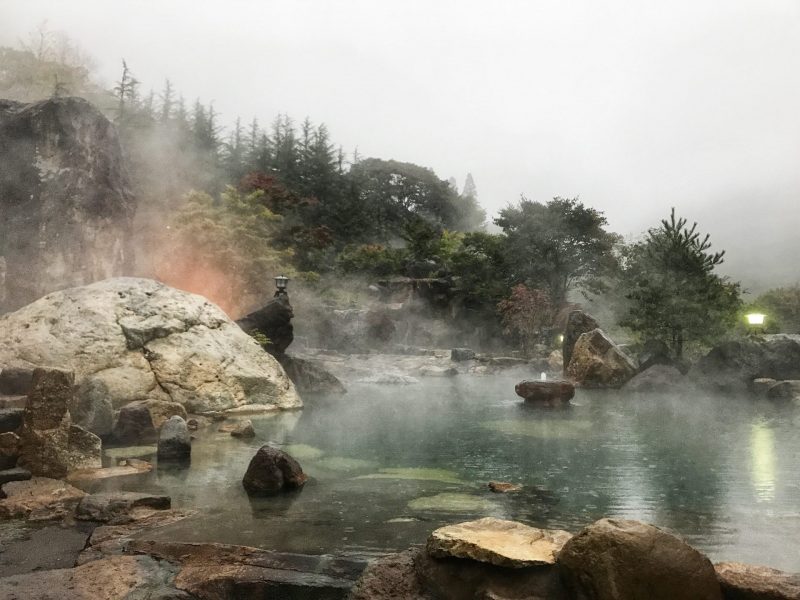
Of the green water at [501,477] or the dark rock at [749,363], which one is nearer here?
the green water at [501,477]

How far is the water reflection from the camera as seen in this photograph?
7246 millimetres

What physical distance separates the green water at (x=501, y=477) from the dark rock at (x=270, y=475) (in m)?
0.18

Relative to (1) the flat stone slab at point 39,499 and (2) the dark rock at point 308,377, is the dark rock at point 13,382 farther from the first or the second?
(2) the dark rock at point 308,377

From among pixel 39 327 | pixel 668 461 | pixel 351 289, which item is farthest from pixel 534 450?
pixel 351 289

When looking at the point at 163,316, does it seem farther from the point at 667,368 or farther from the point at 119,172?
the point at 667,368

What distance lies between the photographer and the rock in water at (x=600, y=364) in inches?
872

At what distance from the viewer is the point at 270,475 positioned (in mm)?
6668

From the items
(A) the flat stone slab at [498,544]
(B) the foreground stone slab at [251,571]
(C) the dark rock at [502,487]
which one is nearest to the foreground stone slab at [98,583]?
(B) the foreground stone slab at [251,571]

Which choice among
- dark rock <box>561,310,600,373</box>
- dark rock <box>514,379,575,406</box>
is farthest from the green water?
dark rock <box>561,310,600,373</box>

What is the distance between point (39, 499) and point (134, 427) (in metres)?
3.84

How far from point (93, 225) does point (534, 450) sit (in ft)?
53.9

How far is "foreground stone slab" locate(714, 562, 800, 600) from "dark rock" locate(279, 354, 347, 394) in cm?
1525

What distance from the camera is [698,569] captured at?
3.55 m

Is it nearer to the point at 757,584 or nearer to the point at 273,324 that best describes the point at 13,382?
the point at 273,324
